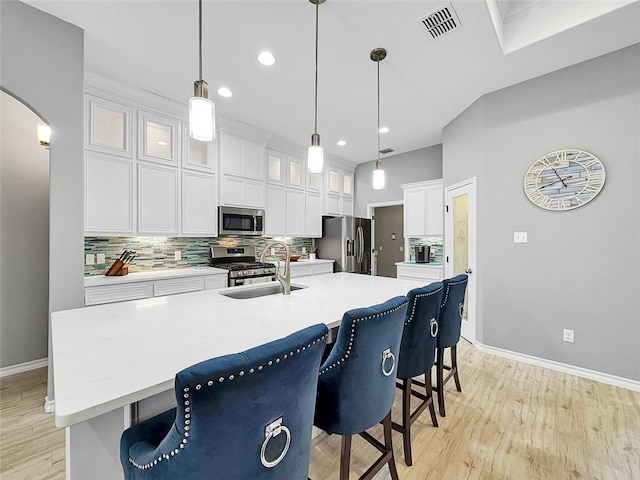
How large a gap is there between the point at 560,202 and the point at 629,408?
1791mm

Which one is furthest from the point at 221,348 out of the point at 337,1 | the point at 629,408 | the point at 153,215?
the point at 629,408

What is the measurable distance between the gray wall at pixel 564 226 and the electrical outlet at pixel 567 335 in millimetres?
33

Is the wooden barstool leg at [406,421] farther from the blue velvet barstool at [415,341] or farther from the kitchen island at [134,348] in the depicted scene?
the kitchen island at [134,348]

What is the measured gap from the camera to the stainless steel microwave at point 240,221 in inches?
154

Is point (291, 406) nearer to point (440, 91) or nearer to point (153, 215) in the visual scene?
point (153, 215)

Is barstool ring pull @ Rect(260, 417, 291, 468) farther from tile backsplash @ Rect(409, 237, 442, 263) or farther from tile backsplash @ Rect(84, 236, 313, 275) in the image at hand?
tile backsplash @ Rect(409, 237, 442, 263)

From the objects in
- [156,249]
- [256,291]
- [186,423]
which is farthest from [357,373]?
[156,249]

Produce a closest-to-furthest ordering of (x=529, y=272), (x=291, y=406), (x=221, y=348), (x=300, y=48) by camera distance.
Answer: (x=291, y=406) < (x=221, y=348) < (x=300, y=48) < (x=529, y=272)

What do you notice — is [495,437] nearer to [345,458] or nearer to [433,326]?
[433,326]

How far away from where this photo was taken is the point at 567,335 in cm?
278

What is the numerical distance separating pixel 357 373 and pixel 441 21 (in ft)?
8.55

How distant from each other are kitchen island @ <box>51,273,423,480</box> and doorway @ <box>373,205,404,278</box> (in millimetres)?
4221

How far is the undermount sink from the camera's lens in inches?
84.0

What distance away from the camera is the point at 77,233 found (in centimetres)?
229
